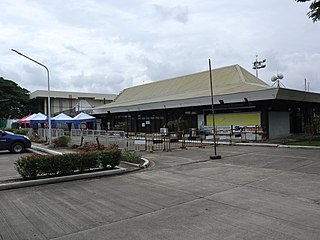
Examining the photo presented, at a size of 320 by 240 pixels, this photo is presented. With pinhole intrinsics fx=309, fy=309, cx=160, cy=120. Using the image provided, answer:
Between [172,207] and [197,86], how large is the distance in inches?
1232

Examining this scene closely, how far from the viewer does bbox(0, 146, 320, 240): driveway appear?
522cm

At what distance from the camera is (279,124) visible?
28297 millimetres

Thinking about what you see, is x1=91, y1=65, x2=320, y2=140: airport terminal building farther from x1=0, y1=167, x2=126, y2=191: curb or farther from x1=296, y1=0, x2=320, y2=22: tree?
x1=0, y1=167, x2=126, y2=191: curb

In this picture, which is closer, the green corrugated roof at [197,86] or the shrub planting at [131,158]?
the shrub planting at [131,158]

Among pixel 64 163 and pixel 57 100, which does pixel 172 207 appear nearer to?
pixel 64 163

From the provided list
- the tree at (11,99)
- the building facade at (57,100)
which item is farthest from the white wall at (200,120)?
the building facade at (57,100)

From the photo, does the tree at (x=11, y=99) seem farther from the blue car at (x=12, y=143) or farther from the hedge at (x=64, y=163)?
the hedge at (x=64, y=163)

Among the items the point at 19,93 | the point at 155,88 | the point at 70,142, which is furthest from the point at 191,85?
the point at 19,93

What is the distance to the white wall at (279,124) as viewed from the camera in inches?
1065

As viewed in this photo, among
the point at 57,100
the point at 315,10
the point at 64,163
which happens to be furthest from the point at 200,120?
the point at 57,100

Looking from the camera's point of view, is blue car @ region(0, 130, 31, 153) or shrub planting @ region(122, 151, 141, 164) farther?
blue car @ region(0, 130, 31, 153)

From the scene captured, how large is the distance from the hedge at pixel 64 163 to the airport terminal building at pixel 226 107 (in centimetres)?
1611

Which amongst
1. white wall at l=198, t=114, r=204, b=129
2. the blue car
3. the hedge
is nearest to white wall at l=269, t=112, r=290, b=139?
white wall at l=198, t=114, r=204, b=129

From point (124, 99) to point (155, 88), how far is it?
7.56 meters
